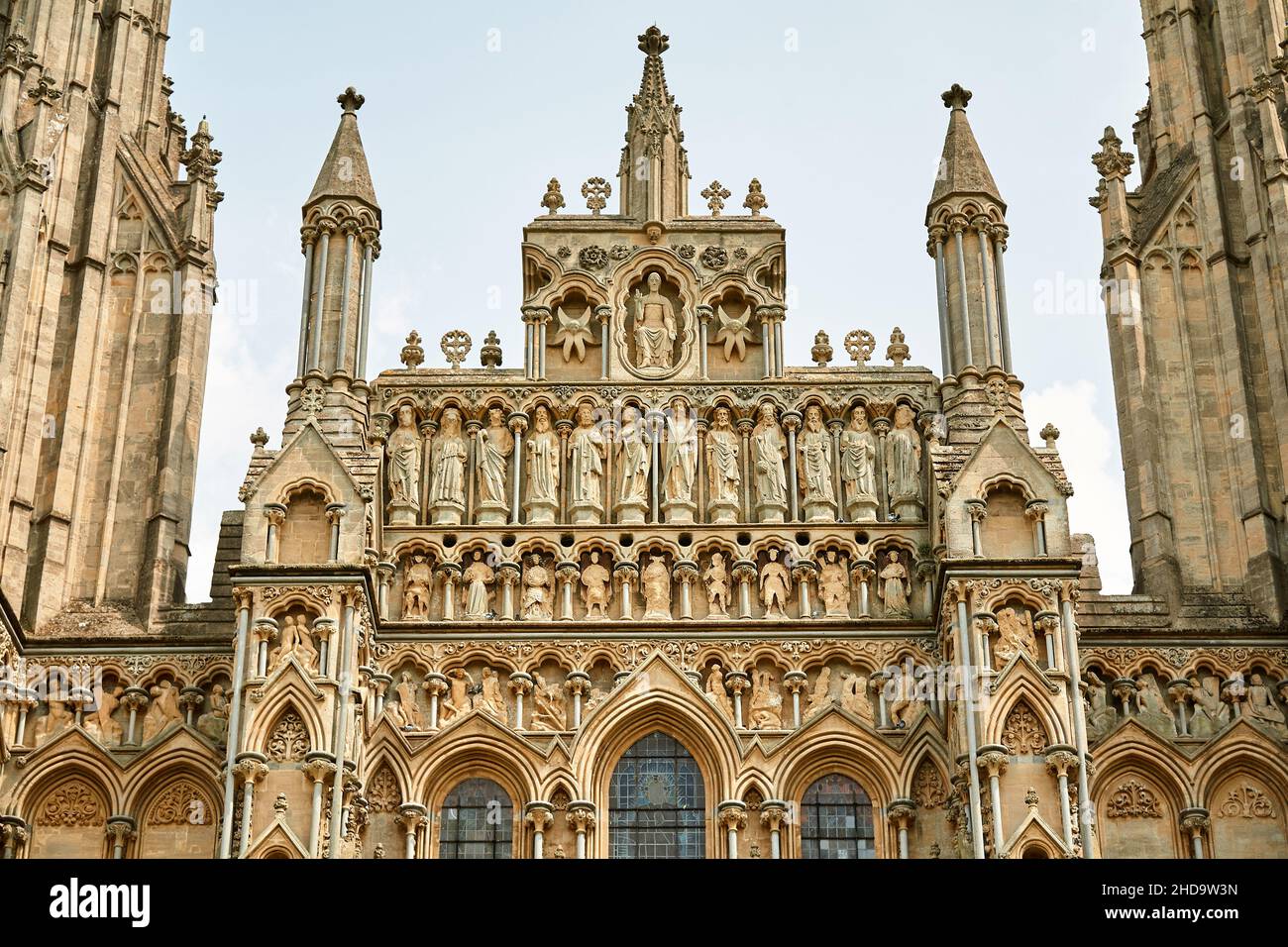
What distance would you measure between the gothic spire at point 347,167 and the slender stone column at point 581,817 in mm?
8085

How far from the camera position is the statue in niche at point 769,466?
1185 inches

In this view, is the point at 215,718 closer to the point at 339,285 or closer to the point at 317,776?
the point at 317,776

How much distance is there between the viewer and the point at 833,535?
2989 cm

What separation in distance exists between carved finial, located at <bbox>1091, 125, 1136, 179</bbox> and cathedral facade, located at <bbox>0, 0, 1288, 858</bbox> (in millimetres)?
73

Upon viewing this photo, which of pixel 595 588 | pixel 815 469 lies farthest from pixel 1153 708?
pixel 595 588

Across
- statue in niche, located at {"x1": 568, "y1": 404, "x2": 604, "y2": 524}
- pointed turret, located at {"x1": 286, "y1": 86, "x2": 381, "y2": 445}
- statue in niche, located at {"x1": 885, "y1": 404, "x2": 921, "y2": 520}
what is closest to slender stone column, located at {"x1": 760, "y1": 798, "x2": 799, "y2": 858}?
statue in niche, located at {"x1": 885, "y1": 404, "x2": 921, "y2": 520}

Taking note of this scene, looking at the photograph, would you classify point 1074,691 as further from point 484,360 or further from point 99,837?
point 99,837

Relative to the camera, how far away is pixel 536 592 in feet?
96.8

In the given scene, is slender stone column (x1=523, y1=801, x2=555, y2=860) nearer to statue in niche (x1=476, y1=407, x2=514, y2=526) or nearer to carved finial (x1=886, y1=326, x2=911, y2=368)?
statue in niche (x1=476, y1=407, x2=514, y2=526)

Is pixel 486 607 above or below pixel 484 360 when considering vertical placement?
below

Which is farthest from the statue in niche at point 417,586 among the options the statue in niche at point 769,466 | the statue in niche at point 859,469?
the statue in niche at point 859,469

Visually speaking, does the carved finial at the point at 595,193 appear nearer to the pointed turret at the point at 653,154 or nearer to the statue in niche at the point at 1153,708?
the pointed turret at the point at 653,154
